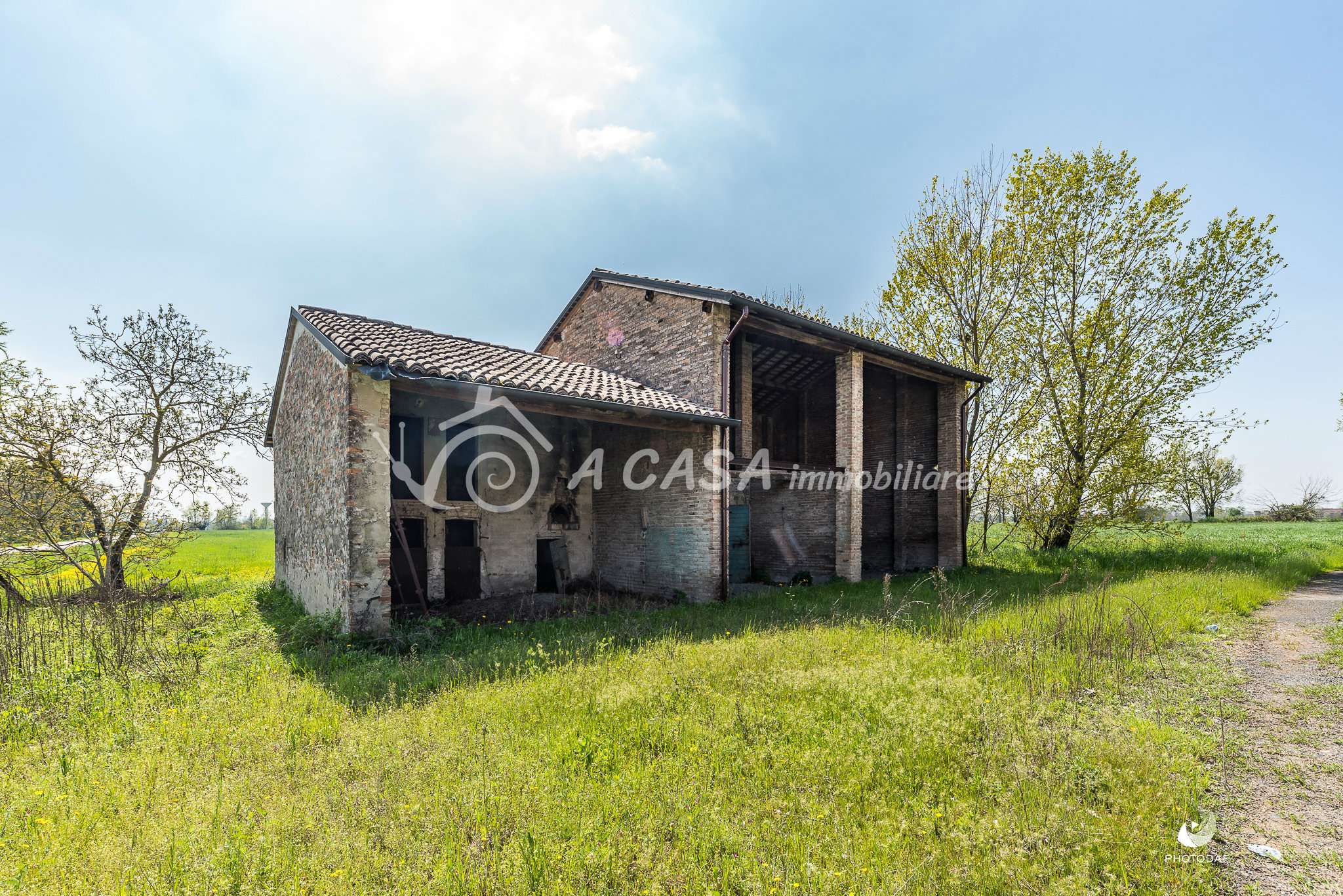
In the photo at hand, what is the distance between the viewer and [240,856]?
8.69 ft

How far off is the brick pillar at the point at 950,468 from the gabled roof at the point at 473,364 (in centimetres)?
813

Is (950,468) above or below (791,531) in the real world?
above

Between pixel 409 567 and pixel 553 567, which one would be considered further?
pixel 553 567

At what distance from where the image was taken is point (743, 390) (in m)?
11.8

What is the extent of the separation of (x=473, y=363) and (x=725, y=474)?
4.88 m

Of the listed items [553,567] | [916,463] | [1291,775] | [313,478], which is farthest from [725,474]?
[916,463]

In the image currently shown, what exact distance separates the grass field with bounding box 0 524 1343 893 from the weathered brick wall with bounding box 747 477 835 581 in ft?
21.6

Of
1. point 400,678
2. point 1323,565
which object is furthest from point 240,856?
point 1323,565

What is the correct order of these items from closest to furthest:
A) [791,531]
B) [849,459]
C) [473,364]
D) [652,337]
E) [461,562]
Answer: [473,364], [461,562], [652,337], [849,459], [791,531]

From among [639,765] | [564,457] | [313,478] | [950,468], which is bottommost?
[639,765]

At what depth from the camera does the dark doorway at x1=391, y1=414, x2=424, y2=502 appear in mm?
9953

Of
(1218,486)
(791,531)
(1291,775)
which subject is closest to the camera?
(1291,775)

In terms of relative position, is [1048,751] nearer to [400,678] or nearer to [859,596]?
[400,678]

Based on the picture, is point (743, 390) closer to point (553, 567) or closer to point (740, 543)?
point (740, 543)
